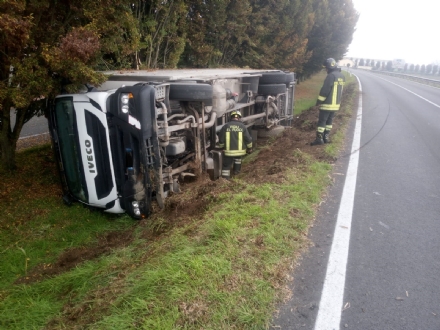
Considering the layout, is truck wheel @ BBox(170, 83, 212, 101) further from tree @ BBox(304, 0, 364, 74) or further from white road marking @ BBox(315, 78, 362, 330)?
tree @ BBox(304, 0, 364, 74)

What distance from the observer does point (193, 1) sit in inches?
468

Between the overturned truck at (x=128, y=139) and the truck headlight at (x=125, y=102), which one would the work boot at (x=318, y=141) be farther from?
the truck headlight at (x=125, y=102)

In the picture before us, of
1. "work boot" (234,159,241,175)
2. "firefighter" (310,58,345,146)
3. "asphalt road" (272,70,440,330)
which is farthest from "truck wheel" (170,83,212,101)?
"firefighter" (310,58,345,146)

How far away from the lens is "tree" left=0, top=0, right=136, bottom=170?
4309 millimetres

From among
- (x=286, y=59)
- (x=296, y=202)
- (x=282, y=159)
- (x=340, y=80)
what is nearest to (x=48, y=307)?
(x=296, y=202)

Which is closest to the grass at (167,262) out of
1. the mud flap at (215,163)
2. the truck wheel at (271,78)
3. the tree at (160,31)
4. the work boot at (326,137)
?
the mud flap at (215,163)

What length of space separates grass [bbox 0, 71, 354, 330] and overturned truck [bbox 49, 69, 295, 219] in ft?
1.59

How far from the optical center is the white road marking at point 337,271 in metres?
2.44

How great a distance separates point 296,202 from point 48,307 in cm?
278

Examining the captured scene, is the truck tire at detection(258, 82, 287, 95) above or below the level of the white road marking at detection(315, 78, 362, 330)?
above

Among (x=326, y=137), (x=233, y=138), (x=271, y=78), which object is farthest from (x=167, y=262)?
(x=271, y=78)

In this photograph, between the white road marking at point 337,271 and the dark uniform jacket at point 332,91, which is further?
the dark uniform jacket at point 332,91

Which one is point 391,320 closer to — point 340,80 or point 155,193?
point 155,193

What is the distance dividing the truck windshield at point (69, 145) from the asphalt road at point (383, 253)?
3176 mm
